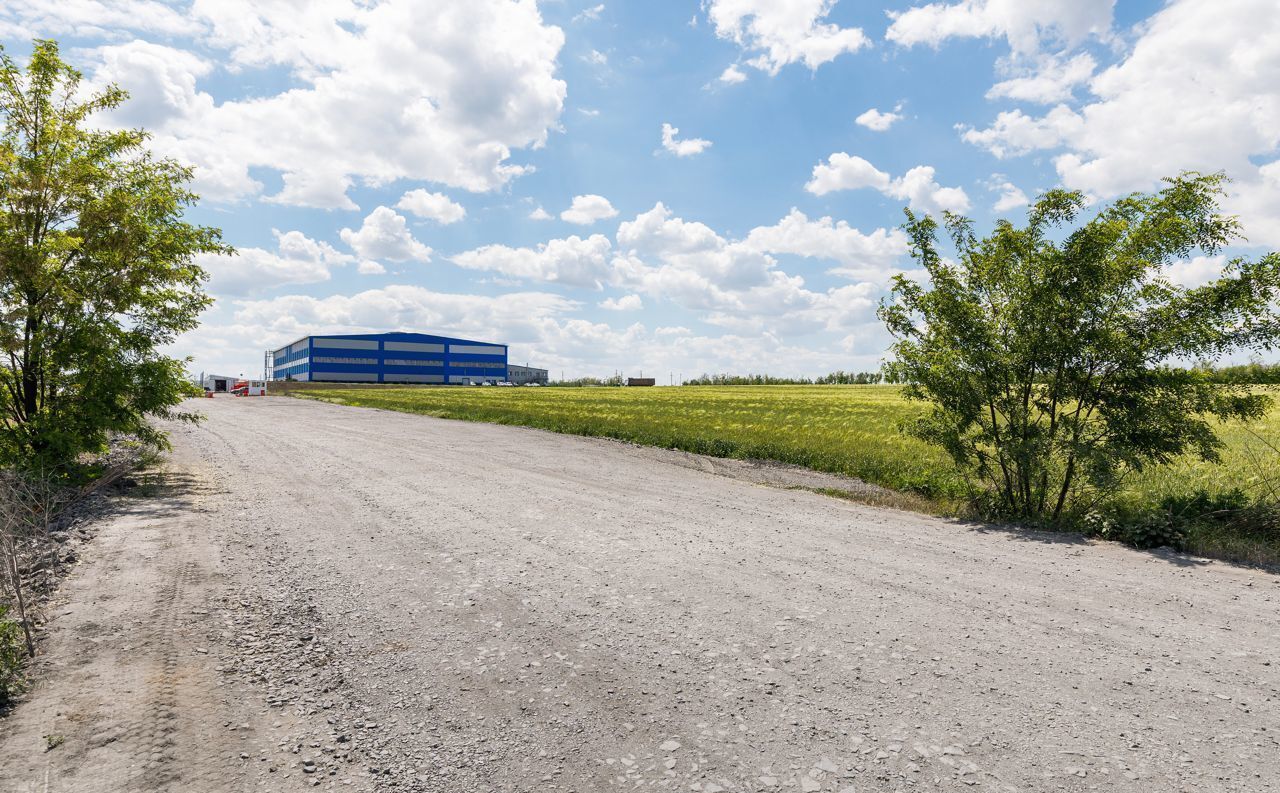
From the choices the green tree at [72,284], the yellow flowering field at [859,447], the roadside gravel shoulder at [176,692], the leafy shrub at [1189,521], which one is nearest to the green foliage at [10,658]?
the roadside gravel shoulder at [176,692]

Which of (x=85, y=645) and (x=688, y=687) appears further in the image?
(x=85, y=645)

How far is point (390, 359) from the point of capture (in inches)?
4626

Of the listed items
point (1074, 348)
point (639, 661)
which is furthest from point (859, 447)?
point (639, 661)

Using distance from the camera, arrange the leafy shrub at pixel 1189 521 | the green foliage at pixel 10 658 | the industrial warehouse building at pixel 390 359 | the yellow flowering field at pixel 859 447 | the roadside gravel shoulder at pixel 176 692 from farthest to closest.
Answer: the industrial warehouse building at pixel 390 359, the yellow flowering field at pixel 859 447, the leafy shrub at pixel 1189 521, the green foliage at pixel 10 658, the roadside gravel shoulder at pixel 176 692

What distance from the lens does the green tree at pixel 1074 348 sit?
9281 mm

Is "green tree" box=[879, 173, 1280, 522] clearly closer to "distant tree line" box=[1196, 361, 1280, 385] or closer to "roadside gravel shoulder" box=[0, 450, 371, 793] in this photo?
"distant tree line" box=[1196, 361, 1280, 385]

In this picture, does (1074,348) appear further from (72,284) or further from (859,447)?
(72,284)

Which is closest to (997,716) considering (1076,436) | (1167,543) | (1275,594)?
(1275,594)

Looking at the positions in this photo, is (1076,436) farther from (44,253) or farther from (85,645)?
(44,253)

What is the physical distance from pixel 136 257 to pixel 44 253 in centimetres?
126

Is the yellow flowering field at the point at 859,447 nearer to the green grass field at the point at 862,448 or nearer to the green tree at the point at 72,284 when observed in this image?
the green grass field at the point at 862,448

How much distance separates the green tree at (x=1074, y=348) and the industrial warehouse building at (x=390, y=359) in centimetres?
10870

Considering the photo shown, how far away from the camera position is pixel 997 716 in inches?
165

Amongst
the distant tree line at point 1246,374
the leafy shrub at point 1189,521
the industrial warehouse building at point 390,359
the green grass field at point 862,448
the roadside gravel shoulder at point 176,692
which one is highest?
the industrial warehouse building at point 390,359
